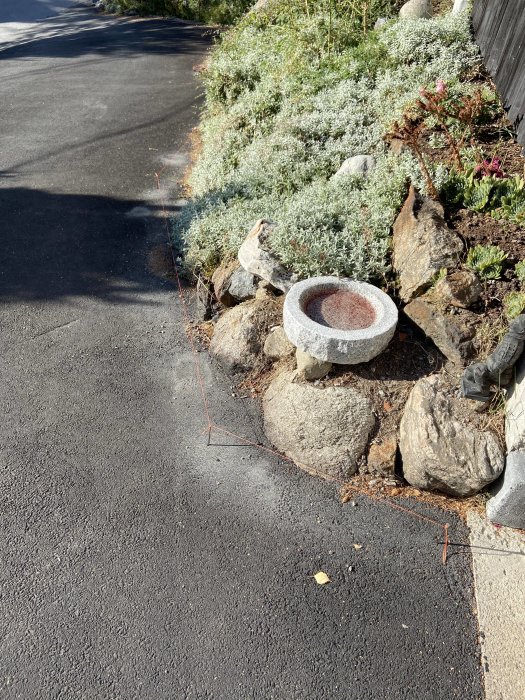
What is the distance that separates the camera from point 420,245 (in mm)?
4816

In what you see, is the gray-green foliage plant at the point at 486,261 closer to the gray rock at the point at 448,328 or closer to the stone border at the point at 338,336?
the gray rock at the point at 448,328

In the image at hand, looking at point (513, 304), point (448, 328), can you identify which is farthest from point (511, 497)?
point (513, 304)

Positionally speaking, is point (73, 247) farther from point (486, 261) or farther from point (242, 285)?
point (486, 261)

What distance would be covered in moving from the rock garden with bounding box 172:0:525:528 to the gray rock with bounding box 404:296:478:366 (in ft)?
0.04

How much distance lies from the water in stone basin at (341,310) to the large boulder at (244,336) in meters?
0.65

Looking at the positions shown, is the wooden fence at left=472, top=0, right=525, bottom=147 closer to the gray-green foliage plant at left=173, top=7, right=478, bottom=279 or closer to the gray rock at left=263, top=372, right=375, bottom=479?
the gray-green foliage plant at left=173, top=7, right=478, bottom=279

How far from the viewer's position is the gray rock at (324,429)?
14.4 ft

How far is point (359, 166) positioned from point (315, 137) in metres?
1.42

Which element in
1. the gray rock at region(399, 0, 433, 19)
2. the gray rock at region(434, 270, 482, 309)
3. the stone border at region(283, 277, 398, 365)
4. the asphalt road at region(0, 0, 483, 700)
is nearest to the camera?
the asphalt road at region(0, 0, 483, 700)

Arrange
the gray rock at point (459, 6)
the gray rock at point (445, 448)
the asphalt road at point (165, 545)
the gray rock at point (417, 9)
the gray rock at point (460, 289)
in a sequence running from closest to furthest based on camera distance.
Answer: the asphalt road at point (165, 545) < the gray rock at point (445, 448) < the gray rock at point (460, 289) < the gray rock at point (459, 6) < the gray rock at point (417, 9)

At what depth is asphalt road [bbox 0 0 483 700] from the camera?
10.5 ft

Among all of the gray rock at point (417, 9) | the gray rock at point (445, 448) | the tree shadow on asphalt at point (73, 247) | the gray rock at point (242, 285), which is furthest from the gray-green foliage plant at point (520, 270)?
the gray rock at point (417, 9)

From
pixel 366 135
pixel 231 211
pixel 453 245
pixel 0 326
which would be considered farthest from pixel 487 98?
pixel 0 326

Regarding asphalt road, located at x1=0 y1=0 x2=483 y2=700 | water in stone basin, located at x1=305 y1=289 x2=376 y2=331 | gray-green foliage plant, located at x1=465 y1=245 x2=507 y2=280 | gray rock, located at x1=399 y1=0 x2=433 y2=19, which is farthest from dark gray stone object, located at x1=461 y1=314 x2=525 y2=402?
gray rock, located at x1=399 y1=0 x2=433 y2=19
